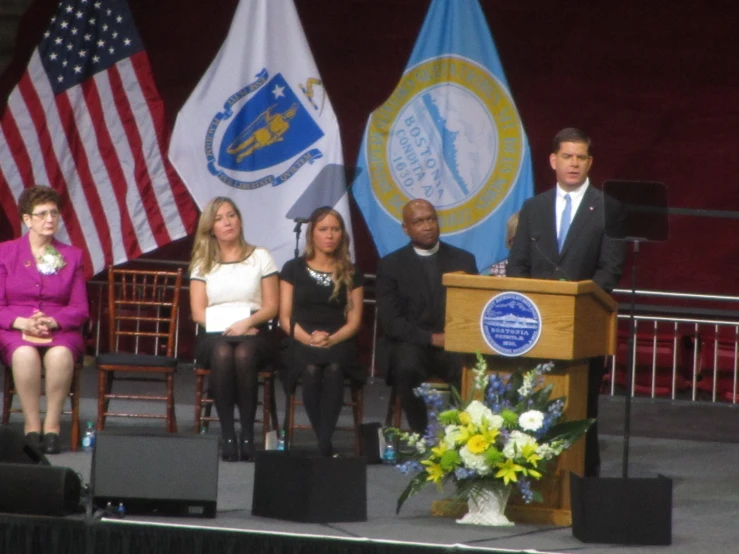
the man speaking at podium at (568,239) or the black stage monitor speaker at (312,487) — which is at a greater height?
the man speaking at podium at (568,239)

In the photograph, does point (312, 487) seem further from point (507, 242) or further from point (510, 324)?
point (507, 242)

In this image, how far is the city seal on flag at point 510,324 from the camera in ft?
16.8

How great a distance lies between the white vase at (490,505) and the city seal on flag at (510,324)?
1.58 feet

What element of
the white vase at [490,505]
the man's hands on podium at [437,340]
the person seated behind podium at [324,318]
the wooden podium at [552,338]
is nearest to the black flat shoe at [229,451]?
the person seated behind podium at [324,318]

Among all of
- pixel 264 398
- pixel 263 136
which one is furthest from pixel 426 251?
pixel 263 136

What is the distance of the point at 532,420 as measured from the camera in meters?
5.04

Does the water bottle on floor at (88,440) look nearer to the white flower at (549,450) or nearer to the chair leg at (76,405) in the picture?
the chair leg at (76,405)

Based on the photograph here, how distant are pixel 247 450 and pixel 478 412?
1.83 meters

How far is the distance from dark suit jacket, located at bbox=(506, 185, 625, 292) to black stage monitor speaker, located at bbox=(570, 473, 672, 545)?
984 mm

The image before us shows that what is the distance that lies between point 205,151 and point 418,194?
1326 millimetres

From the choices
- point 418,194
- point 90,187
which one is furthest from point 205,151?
point 418,194

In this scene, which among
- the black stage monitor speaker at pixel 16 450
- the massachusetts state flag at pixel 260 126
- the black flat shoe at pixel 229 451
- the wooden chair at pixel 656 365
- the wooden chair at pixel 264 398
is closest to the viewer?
the black stage monitor speaker at pixel 16 450

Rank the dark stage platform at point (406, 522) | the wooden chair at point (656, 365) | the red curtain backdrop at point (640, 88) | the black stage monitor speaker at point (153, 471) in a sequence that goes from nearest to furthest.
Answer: the dark stage platform at point (406, 522) < the black stage monitor speaker at point (153, 471) < the wooden chair at point (656, 365) < the red curtain backdrop at point (640, 88)

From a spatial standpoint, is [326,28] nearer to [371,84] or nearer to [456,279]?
[371,84]
